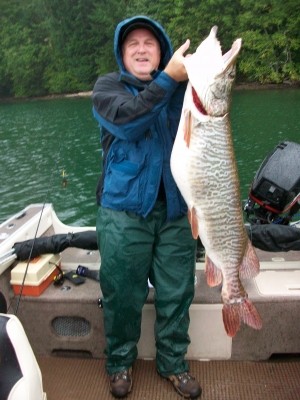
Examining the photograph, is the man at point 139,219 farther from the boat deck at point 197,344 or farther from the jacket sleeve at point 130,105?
the boat deck at point 197,344

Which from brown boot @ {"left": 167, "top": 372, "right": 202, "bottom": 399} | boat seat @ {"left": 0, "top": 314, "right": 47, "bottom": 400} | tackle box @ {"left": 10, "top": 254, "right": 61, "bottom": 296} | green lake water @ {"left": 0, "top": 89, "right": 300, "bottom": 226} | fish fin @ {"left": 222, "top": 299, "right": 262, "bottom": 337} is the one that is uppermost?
boat seat @ {"left": 0, "top": 314, "right": 47, "bottom": 400}

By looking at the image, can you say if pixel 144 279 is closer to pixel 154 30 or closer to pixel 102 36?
pixel 154 30

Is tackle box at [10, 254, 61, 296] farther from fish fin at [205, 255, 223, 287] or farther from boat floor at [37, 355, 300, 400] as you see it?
fish fin at [205, 255, 223, 287]

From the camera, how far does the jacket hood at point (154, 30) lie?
280 cm

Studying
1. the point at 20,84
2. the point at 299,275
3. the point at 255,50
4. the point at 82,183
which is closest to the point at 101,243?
the point at 299,275

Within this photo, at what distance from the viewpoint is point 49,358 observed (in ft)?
11.9

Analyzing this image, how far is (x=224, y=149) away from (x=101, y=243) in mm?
1011

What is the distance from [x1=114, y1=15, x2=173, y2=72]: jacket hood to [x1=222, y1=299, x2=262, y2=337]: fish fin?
1.56 metres

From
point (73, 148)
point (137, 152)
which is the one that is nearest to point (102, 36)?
point (73, 148)

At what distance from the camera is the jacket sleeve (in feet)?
8.09

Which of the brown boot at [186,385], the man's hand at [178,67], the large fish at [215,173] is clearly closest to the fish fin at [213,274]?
the large fish at [215,173]

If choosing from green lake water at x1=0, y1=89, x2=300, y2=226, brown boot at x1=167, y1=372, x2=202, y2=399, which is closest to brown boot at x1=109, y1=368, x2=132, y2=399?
brown boot at x1=167, y1=372, x2=202, y2=399

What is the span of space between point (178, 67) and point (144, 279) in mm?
1361

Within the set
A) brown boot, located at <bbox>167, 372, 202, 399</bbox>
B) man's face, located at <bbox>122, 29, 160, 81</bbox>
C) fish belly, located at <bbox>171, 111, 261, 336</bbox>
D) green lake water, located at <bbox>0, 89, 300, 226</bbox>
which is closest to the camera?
fish belly, located at <bbox>171, 111, 261, 336</bbox>
